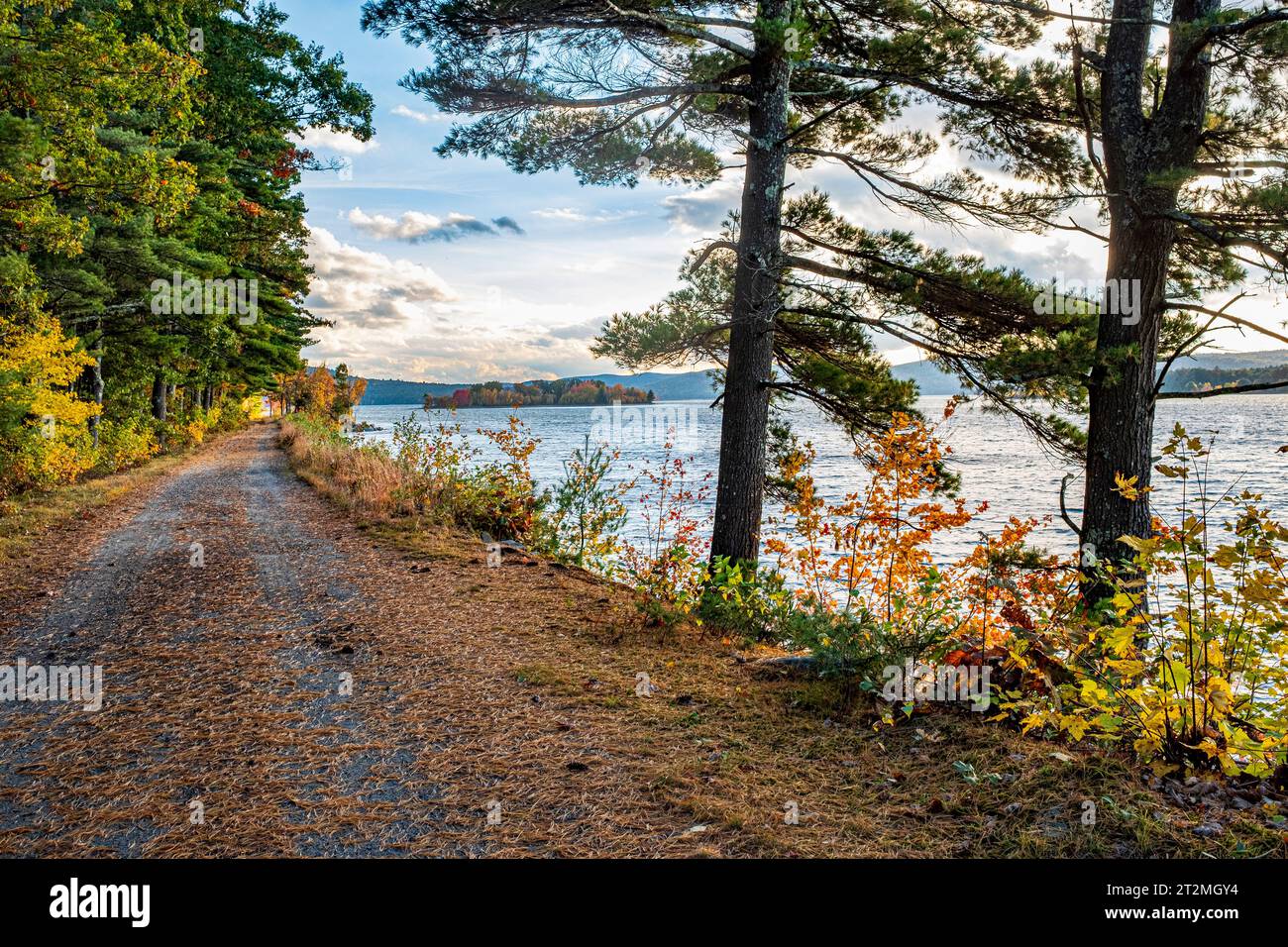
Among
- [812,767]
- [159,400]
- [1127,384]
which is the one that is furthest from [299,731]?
[159,400]

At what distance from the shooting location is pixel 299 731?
4.06m

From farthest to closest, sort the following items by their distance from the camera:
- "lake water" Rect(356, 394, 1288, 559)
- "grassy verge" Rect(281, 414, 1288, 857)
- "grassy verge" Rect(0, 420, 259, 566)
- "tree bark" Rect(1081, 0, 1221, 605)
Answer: "lake water" Rect(356, 394, 1288, 559)
"grassy verge" Rect(0, 420, 259, 566)
"tree bark" Rect(1081, 0, 1221, 605)
"grassy verge" Rect(281, 414, 1288, 857)

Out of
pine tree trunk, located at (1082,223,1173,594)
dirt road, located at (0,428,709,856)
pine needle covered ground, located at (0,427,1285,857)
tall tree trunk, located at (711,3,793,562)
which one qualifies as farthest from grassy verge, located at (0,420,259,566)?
pine tree trunk, located at (1082,223,1173,594)

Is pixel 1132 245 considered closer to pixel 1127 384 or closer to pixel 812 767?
pixel 1127 384

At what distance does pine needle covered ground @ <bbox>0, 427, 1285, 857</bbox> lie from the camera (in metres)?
3.00

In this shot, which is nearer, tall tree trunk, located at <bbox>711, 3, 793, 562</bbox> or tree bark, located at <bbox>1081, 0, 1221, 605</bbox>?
tree bark, located at <bbox>1081, 0, 1221, 605</bbox>

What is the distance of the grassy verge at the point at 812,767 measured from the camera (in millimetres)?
2930

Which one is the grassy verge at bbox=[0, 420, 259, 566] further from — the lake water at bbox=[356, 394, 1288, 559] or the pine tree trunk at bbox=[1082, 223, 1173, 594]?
the pine tree trunk at bbox=[1082, 223, 1173, 594]

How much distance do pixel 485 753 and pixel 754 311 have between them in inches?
212

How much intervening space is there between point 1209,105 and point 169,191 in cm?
1407

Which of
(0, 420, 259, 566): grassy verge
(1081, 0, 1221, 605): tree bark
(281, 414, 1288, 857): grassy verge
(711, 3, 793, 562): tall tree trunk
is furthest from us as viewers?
(0, 420, 259, 566): grassy verge

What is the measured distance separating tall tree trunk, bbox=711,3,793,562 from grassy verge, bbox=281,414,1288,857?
1.99 m

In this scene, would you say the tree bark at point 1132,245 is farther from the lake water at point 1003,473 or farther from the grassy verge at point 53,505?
the grassy verge at point 53,505
